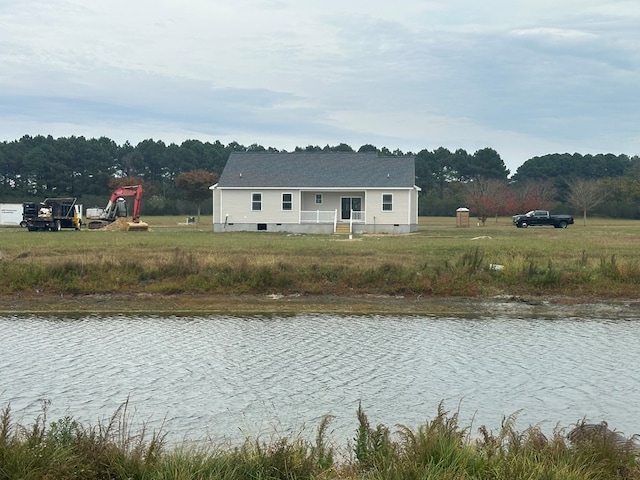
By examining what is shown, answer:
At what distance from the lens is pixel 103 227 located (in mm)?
54656

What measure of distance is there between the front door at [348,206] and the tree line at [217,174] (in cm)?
2262

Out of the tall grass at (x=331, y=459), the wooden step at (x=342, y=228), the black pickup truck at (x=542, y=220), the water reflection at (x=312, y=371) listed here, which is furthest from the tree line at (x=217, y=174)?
the tall grass at (x=331, y=459)

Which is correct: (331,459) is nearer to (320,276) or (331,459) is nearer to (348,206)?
(320,276)

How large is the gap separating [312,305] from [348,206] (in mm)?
32603

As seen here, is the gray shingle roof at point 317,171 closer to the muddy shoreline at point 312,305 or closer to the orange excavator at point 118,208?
the orange excavator at point 118,208

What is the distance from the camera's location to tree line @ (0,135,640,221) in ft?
294

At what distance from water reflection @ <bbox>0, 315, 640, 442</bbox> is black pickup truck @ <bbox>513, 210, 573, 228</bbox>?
43823mm

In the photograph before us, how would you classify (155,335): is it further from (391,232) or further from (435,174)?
(435,174)

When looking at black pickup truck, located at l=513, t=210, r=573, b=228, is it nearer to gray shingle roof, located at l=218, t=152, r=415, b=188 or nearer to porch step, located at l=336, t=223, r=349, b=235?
gray shingle roof, located at l=218, t=152, r=415, b=188

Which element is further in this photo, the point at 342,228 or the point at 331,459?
the point at 342,228

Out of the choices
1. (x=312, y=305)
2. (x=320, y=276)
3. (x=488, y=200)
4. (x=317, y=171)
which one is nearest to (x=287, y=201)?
(x=317, y=171)

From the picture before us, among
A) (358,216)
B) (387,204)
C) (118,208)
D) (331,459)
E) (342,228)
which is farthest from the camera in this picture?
(118,208)

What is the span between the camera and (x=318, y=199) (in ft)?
183

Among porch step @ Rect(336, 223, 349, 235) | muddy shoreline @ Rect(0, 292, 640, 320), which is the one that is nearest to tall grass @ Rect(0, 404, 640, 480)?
muddy shoreline @ Rect(0, 292, 640, 320)
